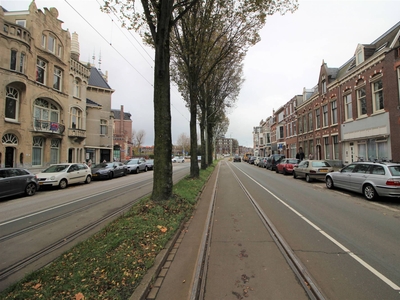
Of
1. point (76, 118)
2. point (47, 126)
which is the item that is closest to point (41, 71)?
point (47, 126)

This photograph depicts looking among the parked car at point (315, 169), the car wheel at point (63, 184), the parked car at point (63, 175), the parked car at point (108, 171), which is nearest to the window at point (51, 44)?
the parked car at point (108, 171)

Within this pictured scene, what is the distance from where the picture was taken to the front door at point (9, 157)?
729 inches

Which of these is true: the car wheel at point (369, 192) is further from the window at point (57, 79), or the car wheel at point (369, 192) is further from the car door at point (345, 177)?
the window at point (57, 79)

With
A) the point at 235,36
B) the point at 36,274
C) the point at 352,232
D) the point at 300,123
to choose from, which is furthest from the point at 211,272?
the point at 300,123

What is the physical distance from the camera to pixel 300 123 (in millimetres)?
35906

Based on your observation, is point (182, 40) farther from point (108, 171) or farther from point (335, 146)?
point (335, 146)

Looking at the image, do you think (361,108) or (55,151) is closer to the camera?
(361,108)

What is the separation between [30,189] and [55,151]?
517 inches

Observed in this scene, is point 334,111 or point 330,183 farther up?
point 334,111

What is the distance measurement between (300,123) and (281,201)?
3017 centimetres

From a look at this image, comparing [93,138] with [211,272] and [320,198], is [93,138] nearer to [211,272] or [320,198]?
[320,198]

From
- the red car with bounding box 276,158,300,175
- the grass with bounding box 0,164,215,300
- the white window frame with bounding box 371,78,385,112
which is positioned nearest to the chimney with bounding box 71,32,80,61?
the red car with bounding box 276,158,300,175

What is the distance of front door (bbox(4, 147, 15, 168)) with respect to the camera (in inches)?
729

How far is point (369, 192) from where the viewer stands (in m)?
9.25
